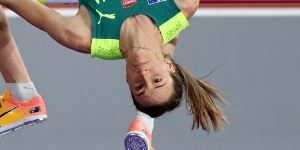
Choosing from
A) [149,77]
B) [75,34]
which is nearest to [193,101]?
[149,77]

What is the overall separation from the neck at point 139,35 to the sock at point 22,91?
41 centimetres

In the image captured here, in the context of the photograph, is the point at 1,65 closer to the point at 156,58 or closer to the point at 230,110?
the point at 156,58

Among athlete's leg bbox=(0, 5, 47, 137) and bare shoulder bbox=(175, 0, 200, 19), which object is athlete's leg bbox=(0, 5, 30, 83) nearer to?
athlete's leg bbox=(0, 5, 47, 137)

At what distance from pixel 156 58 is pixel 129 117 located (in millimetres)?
725

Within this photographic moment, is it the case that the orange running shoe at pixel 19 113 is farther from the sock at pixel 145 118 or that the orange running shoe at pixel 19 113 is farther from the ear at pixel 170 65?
the ear at pixel 170 65

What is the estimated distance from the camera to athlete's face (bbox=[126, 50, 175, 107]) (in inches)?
117

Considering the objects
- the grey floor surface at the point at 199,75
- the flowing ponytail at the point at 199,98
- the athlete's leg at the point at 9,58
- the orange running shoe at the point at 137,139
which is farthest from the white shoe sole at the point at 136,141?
the grey floor surface at the point at 199,75

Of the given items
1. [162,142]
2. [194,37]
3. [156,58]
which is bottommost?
[162,142]

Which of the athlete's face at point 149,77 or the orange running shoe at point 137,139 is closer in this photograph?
the athlete's face at point 149,77

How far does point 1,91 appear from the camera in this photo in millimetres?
3701

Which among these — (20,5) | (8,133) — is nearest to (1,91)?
(8,133)

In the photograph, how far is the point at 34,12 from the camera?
3.11m

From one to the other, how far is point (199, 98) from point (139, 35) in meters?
0.31

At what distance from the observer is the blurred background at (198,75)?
12.1ft
